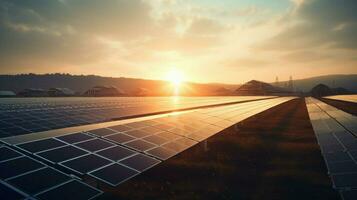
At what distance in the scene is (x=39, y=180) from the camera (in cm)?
823

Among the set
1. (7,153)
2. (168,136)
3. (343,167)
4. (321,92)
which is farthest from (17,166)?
(321,92)

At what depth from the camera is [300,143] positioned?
23000 mm

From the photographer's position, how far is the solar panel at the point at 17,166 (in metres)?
8.20

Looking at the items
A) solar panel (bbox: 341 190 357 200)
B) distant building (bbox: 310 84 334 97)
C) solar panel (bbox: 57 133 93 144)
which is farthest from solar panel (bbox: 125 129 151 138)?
distant building (bbox: 310 84 334 97)

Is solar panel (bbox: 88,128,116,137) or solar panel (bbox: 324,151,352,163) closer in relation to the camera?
solar panel (bbox: 324,151,352,163)

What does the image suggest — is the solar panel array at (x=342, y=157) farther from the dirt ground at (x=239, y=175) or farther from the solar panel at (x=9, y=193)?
the solar panel at (x=9, y=193)

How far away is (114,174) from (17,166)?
2886mm

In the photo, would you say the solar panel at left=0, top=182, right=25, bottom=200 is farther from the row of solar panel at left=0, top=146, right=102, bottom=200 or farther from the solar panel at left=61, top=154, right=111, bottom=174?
the solar panel at left=61, top=154, right=111, bottom=174

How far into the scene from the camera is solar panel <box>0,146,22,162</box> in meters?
9.30

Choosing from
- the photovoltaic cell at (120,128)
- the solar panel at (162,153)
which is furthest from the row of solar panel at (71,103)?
A: the solar panel at (162,153)

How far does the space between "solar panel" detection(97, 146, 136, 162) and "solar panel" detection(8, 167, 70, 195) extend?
240 cm

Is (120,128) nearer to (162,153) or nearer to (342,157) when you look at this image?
(162,153)

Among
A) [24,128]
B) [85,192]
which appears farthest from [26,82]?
[85,192]

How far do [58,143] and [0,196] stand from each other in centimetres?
453
